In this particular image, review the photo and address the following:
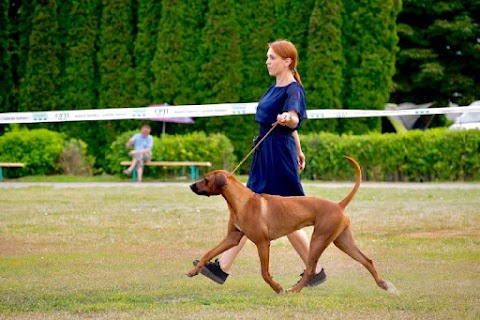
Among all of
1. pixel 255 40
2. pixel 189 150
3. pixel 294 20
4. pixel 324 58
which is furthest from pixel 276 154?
pixel 294 20

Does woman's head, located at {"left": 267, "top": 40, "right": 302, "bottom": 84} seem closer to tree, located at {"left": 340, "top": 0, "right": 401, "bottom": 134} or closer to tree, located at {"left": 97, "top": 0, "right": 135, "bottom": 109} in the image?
tree, located at {"left": 340, "top": 0, "right": 401, "bottom": 134}

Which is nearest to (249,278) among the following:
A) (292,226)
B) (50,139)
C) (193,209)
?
(292,226)

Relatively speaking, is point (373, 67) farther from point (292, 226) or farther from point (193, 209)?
point (292, 226)

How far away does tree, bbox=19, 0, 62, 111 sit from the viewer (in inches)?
1001

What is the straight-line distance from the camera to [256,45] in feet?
83.1

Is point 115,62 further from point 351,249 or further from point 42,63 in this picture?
point 351,249

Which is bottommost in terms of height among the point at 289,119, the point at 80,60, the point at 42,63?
the point at 42,63

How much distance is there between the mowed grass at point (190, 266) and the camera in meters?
6.34

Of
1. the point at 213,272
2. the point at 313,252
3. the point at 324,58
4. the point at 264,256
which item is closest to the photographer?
the point at 264,256

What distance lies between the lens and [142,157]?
22.3m

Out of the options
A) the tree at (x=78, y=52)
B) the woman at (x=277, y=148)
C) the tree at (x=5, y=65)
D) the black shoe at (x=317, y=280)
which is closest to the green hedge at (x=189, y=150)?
the tree at (x=78, y=52)

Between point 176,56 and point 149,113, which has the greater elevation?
point 176,56

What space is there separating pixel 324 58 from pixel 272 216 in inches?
725

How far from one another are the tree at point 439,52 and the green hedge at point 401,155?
9.24 metres
